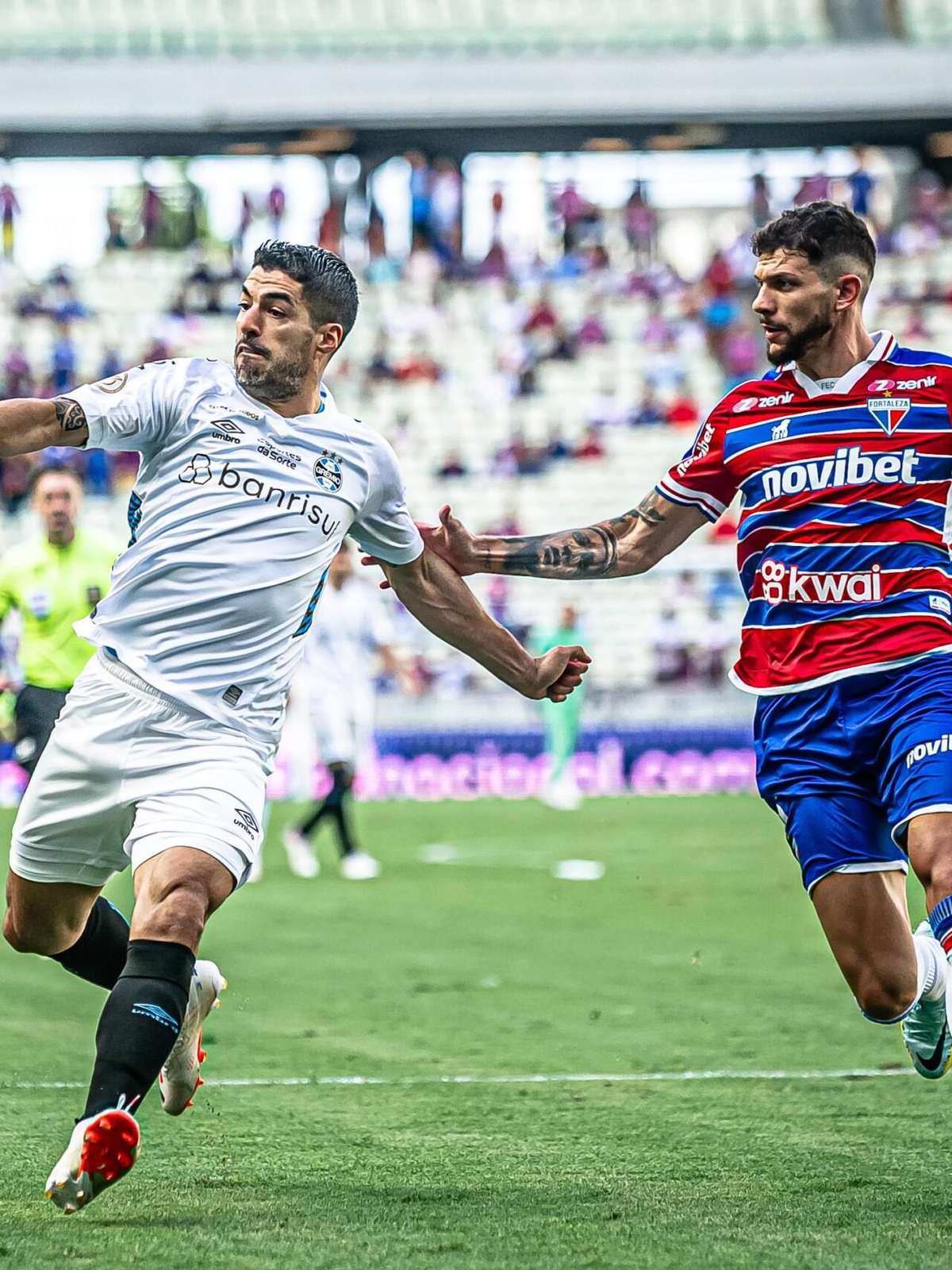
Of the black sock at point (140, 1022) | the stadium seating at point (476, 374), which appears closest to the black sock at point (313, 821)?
the black sock at point (140, 1022)

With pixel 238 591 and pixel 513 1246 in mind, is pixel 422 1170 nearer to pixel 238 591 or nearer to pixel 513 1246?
pixel 513 1246

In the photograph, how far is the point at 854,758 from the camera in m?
5.27

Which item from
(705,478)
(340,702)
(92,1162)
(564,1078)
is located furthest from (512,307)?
(92,1162)

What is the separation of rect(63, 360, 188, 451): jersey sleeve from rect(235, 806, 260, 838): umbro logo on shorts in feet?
3.29

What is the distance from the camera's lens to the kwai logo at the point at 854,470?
5309 mm

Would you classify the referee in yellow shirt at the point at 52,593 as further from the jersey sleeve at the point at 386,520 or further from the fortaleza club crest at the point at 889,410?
the fortaleza club crest at the point at 889,410

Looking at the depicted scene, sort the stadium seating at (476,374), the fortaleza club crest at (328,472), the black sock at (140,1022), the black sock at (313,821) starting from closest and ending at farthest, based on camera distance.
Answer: the black sock at (140,1022)
the fortaleza club crest at (328,472)
the black sock at (313,821)
the stadium seating at (476,374)

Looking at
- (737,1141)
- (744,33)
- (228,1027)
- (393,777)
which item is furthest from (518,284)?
(737,1141)

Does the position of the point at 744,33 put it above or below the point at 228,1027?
above

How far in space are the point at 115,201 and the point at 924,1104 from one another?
27.6 m

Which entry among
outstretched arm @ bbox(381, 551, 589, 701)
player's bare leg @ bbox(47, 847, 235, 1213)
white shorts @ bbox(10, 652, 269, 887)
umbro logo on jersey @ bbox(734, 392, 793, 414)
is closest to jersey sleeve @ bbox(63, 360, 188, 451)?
white shorts @ bbox(10, 652, 269, 887)

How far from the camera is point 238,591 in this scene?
4973 millimetres

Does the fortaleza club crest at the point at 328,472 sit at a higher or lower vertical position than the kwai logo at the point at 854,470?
higher

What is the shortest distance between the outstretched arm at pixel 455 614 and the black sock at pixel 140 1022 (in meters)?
1.44
